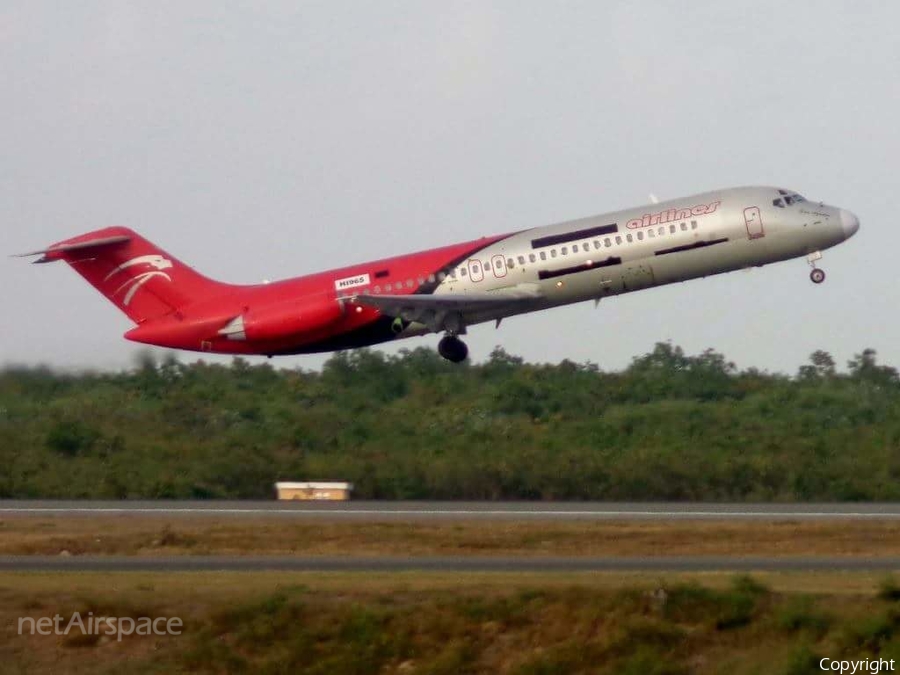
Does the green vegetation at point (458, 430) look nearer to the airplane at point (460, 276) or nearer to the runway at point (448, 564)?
the airplane at point (460, 276)

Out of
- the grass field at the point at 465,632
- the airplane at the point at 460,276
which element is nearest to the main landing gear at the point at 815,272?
the airplane at the point at 460,276

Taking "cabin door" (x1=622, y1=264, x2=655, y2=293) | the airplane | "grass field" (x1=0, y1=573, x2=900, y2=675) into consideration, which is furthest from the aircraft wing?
"grass field" (x1=0, y1=573, x2=900, y2=675)

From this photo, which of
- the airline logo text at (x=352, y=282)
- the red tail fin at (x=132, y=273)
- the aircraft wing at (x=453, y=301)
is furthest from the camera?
the red tail fin at (x=132, y=273)

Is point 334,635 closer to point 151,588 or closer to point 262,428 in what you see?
point 151,588

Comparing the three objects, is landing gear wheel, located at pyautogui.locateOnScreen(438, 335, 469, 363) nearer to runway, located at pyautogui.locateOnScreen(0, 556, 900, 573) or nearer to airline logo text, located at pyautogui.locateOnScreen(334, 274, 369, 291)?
airline logo text, located at pyautogui.locateOnScreen(334, 274, 369, 291)

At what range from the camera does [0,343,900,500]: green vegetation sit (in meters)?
46.1

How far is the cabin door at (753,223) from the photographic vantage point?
40469 millimetres

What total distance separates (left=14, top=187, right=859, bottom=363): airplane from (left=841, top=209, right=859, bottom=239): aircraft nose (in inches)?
1.4

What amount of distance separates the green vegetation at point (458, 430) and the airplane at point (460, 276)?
4.71 metres

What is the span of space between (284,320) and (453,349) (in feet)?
15.4

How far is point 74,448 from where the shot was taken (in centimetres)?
5059

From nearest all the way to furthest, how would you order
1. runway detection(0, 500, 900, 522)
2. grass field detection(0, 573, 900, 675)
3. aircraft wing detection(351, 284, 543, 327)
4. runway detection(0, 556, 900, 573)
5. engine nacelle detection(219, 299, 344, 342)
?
grass field detection(0, 573, 900, 675)
runway detection(0, 556, 900, 573)
runway detection(0, 500, 900, 522)
aircraft wing detection(351, 284, 543, 327)
engine nacelle detection(219, 299, 344, 342)

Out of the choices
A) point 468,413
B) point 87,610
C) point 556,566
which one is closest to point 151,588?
point 87,610

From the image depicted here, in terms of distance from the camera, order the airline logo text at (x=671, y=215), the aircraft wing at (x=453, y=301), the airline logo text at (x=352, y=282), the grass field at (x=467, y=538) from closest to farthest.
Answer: the grass field at (x=467, y=538) < the airline logo text at (x=671, y=215) < the aircraft wing at (x=453, y=301) < the airline logo text at (x=352, y=282)
